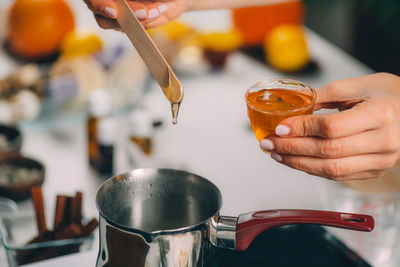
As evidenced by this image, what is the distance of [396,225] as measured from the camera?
38.1 inches

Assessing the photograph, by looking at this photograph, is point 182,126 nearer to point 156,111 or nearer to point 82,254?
point 156,111

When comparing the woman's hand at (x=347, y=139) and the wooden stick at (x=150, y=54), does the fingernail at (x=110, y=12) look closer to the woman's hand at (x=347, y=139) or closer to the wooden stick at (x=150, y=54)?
the wooden stick at (x=150, y=54)

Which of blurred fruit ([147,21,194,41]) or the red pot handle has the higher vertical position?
the red pot handle

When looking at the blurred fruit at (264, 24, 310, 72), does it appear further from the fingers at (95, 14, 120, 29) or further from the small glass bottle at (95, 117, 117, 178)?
the fingers at (95, 14, 120, 29)

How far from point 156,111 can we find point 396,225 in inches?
34.2

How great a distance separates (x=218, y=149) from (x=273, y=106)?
707mm

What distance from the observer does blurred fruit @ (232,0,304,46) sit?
77.8 inches

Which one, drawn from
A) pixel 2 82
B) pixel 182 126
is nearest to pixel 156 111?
pixel 182 126

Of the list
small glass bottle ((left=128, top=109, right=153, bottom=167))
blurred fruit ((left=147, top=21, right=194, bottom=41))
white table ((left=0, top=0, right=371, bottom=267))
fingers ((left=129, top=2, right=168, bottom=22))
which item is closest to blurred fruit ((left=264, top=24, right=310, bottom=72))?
white table ((left=0, top=0, right=371, bottom=267))

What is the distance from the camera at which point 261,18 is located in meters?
1.98

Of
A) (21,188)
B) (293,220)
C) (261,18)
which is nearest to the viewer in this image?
(293,220)

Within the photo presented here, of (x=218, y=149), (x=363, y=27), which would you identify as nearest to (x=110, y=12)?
(x=218, y=149)

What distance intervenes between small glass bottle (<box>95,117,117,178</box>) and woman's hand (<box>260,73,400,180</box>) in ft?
2.08

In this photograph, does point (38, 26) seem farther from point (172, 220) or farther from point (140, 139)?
point (172, 220)
